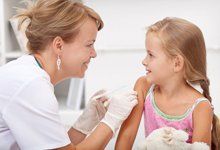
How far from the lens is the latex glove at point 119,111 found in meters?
1.43

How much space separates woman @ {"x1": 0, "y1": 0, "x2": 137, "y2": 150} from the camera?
49.4 inches

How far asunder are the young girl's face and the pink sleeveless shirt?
0.11m

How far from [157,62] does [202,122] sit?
11.3 inches

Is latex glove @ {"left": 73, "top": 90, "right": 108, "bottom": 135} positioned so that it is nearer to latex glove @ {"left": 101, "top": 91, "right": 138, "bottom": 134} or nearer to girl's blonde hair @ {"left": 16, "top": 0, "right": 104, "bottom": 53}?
latex glove @ {"left": 101, "top": 91, "right": 138, "bottom": 134}

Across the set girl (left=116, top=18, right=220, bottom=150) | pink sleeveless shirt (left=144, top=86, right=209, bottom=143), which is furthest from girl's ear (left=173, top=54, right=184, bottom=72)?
pink sleeveless shirt (left=144, top=86, right=209, bottom=143)

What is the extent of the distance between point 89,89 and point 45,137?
1.11 m

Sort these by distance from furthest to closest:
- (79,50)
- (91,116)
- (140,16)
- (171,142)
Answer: (140,16) < (91,116) < (79,50) < (171,142)

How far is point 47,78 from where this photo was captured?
1326 millimetres

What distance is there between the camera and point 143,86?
5.09 ft

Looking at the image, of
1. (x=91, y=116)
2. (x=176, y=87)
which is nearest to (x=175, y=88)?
(x=176, y=87)

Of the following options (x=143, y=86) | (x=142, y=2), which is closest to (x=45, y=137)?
(x=143, y=86)

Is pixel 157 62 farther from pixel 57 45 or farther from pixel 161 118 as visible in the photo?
pixel 57 45

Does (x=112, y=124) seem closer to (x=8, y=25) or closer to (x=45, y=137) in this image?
(x=45, y=137)

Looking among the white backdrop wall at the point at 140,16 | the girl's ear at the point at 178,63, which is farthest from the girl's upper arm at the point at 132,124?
the white backdrop wall at the point at 140,16
